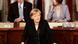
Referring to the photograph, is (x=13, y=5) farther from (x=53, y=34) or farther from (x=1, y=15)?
(x=53, y=34)

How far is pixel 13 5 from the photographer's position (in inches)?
232

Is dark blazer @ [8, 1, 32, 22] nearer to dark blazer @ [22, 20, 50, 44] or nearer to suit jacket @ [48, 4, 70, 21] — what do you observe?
suit jacket @ [48, 4, 70, 21]

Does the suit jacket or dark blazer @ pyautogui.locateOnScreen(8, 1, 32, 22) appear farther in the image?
dark blazer @ pyautogui.locateOnScreen(8, 1, 32, 22)

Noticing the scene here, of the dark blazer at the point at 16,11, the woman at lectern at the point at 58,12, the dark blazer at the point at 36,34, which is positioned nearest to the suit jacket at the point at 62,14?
the woman at lectern at the point at 58,12

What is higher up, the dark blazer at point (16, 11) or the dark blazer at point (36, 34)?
the dark blazer at point (16, 11)

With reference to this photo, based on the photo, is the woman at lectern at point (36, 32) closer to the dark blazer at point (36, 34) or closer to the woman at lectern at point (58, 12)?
the dark blazer at point (36, 34)

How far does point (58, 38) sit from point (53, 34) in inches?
4.7

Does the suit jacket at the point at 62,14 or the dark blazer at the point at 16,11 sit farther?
the dark blazer at the point at 16,11

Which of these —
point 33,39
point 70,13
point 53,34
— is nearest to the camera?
point 33,39

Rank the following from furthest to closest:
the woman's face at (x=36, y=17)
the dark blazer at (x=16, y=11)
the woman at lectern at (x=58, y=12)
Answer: the dark blazer at (x=16, y=11), the woman at lectern at (x=58, y=12), the woman's face at (x=36, y=17)

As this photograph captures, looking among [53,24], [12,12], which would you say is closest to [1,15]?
[12,12]

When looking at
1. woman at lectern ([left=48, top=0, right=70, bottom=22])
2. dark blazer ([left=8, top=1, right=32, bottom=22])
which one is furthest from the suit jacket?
dark blazer ([left=8, top=1, right=32, bottom=22])

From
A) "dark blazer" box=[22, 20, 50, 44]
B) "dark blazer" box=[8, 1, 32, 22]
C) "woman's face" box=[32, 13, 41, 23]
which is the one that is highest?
"dark blazer" box=[8, 1, 32, 22]

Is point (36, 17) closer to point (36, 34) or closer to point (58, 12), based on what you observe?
point (36, 34)
